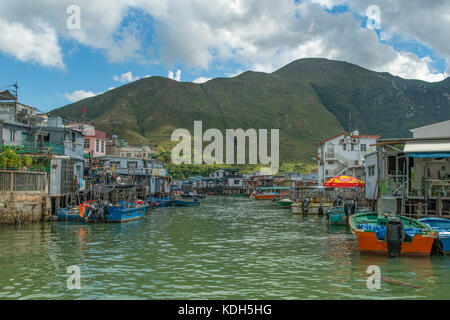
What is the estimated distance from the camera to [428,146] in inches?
1075

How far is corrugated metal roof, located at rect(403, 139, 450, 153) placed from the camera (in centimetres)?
2670

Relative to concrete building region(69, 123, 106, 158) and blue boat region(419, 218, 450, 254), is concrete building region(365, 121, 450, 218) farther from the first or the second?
concrete building region(69, 123, 106, 158)

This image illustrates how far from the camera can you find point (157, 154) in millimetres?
144625

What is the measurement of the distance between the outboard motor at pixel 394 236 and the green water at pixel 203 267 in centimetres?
60

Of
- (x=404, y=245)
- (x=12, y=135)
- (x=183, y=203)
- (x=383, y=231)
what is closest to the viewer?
(x=404, y=245)

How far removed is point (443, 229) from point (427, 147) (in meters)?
7.49

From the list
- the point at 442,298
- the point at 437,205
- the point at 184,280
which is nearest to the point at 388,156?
the point at 437,205

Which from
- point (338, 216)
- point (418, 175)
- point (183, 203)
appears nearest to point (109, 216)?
point (338, 216)

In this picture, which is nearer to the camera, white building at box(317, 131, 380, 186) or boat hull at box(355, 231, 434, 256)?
boat hull at box(355, 231, 434, 256)

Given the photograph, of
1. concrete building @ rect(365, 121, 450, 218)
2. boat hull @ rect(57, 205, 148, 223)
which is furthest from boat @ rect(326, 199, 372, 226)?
boat hull @ rect(57, 205, 148, 223)

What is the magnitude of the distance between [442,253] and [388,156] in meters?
13.6

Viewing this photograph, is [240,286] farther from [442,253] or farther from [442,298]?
[442,253]

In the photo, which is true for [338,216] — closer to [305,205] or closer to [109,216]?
[305,205]

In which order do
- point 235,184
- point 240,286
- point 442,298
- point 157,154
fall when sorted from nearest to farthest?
1. point 442,298
2. point 240,286
3. point 235,184
4. point 157,154
